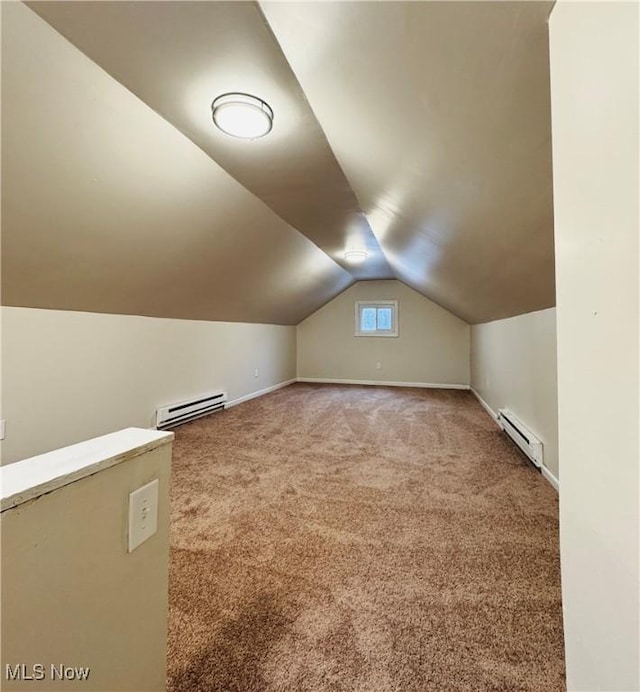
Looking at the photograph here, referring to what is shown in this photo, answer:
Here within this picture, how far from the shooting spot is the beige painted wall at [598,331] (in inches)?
17.6

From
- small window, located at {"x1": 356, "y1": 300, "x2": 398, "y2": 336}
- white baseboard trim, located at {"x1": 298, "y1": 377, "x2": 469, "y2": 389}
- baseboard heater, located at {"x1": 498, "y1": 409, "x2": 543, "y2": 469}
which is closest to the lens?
baseboard heater, located at {"x1": 498, "y1": 409, "x2": 543, "y2": 469}

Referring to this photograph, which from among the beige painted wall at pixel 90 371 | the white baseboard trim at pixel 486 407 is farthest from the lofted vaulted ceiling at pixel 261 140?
the white baseboard trim at pixel 486 407

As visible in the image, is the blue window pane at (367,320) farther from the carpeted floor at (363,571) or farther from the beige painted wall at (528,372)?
the carpeted floor at (363,571)

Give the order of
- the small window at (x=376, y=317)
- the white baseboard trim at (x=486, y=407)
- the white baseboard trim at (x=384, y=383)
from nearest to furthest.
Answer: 1. the white baseboard trim at (x=486, y=407)
2. the white baseboard trim at (x=384, y=383)
3. the small window at (x=376, y=317)

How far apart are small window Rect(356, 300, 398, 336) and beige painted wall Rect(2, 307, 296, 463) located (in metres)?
3.06

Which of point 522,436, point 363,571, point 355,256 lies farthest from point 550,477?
point 355,256

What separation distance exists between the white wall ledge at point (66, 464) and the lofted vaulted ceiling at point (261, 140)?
117 centimetres

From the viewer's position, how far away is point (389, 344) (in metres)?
6.42

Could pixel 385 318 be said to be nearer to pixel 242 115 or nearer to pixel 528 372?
pixel 528 372

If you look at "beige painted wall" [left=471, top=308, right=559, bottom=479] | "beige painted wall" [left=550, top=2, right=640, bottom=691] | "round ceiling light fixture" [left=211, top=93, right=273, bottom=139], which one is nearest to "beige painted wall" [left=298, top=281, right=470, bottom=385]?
"beige painted wall" [left=471, top=308, right=559, bottom=479]

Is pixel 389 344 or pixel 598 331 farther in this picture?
pixel 389 344

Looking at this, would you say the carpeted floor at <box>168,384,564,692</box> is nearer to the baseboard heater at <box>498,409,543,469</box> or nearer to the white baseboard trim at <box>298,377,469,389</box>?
the baseboard heater at <box>498,409,543,469</box>

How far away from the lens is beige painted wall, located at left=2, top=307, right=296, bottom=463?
7.15 feet

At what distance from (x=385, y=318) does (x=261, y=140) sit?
505 cm
